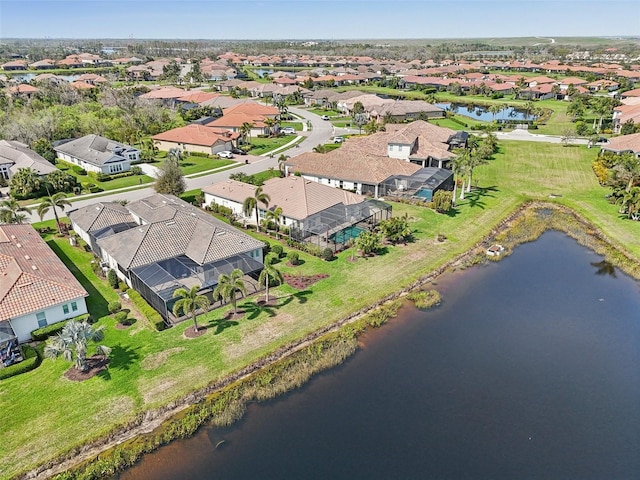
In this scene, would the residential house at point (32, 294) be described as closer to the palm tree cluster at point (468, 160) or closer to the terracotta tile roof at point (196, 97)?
the palm tree cluster at point (468, 160)

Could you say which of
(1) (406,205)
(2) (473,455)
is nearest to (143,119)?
(1) (406,205)

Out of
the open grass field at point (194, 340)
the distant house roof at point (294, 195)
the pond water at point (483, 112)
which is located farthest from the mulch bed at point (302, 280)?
the pond water at point (483, 112)

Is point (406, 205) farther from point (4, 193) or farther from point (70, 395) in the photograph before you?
point (4, 193)

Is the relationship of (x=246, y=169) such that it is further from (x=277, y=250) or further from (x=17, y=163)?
(x=17, y=163)

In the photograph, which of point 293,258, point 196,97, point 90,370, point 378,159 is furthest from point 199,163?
point 196,97

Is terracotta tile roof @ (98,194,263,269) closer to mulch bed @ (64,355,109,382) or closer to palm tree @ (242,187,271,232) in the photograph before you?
palm tree @ (242,187,271,232)

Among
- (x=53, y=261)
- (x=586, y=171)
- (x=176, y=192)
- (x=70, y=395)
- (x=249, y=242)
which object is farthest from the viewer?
(x=586, y=171)
